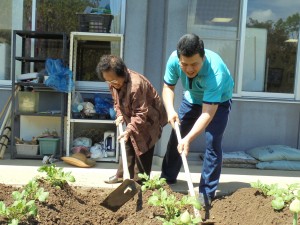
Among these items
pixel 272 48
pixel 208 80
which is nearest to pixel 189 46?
pixel 208 80

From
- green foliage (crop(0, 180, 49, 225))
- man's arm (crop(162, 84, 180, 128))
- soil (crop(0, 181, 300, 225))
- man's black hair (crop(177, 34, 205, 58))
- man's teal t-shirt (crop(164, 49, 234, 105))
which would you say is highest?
man's black hair (crop(177, 34, 205, 58))

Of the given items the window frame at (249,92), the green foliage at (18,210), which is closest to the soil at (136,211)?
the green foliage at (18,210)

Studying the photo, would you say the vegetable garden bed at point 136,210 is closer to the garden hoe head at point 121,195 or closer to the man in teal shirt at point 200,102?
the garden hoe head at point 121,195

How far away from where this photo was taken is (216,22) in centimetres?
611

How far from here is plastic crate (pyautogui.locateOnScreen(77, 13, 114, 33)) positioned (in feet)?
18.7

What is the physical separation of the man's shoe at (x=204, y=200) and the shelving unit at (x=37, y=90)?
2.48 meters

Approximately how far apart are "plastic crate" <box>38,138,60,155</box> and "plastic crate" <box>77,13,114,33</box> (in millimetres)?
1565

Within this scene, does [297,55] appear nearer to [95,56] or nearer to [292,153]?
[292,153]

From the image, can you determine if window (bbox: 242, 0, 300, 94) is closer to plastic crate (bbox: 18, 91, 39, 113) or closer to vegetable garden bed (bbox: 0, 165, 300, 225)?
vegetable garden bed (bbox: 0, 165, 300, 225)

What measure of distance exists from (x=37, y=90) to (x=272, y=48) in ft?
11.6

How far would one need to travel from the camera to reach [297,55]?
6.38m

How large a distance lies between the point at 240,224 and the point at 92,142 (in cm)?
327

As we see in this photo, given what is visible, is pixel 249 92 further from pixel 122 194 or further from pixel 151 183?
pixel 122 194

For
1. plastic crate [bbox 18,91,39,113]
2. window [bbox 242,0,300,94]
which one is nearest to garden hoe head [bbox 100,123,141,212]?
plastic crate [bbox 18,91,39,113]
